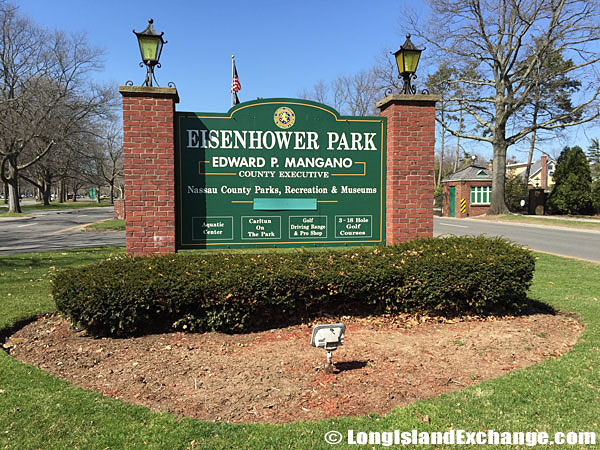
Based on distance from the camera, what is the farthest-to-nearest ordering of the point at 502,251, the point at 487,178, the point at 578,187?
1. the point at 487,178
2. the point at 578,187
3. the point at 502,251

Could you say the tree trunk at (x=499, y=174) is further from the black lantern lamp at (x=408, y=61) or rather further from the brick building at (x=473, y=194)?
the black lantern lamp at (x=408, y=61)

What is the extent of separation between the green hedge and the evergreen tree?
2965cm

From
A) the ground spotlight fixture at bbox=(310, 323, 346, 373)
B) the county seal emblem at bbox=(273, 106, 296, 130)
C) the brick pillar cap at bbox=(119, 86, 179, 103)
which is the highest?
the brick pillar cap at bbox=(119, 86, 179, 103)

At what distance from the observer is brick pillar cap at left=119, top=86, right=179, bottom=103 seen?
17.2 ft

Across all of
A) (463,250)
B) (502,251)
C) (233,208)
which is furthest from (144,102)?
(502,251)

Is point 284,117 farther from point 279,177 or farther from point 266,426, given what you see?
point 266,426

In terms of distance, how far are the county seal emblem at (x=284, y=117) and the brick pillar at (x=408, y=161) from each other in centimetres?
139

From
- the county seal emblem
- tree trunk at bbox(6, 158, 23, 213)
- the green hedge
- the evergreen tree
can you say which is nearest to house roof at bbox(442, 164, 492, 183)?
the evergreen tree

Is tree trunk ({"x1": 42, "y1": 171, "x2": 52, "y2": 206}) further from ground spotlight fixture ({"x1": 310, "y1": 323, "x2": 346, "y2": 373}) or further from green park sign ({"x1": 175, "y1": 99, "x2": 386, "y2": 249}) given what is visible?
ground spotlight fixture ({"x1": 310, "y1": 323, "x2": 346, "y2": 373})

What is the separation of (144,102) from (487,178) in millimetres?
32895

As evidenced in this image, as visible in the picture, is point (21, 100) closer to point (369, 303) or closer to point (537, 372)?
point (369, 303)

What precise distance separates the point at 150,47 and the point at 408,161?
12.6ft

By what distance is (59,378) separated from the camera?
3529mm

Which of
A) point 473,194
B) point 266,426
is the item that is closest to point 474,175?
point 473,194
